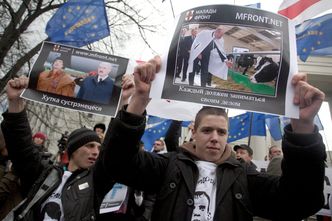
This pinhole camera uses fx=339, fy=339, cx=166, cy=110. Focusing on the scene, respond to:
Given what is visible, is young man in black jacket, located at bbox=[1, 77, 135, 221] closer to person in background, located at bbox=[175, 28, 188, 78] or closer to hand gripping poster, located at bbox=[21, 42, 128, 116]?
hand gripping poster, located at bbox=[21, 42, 128, 116]

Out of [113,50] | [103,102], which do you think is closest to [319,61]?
[113,50]

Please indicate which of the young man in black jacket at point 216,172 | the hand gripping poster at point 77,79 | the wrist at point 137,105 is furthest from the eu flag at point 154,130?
the wrist at point 137,105

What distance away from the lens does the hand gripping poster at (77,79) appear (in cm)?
311

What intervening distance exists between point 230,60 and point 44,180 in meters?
1.63

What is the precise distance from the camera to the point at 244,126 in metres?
8.48

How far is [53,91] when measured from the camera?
123 inches

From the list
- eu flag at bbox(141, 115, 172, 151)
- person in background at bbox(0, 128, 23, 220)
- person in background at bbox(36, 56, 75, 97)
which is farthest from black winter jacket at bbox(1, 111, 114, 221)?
Answer: eu flag at bbox(141, 115, 172, 151)

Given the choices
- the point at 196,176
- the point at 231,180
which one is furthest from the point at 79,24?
the point at 231,180

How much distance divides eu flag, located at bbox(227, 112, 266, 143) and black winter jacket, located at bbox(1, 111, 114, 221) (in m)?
6.22

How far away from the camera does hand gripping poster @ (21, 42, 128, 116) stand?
3.11 meters

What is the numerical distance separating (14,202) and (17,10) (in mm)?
8341

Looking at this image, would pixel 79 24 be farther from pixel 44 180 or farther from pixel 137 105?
pixel 137 105

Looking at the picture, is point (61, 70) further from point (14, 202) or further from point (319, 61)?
point (319, 61)

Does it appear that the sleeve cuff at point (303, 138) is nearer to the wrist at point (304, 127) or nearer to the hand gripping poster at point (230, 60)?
the wrist at point (304, 127)
